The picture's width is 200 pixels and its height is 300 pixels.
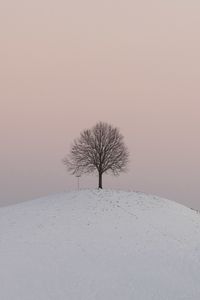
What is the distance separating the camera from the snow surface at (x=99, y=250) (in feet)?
115

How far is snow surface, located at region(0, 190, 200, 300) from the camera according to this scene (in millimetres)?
35156

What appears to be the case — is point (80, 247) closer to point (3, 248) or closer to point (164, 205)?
point (3, 248)

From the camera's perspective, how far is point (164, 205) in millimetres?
56906

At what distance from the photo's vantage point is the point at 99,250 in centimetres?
4097

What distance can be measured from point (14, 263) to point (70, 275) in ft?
15.2

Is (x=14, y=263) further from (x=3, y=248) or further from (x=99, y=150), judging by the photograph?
(x=99, y=150)

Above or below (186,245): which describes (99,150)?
above

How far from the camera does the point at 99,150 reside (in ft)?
213

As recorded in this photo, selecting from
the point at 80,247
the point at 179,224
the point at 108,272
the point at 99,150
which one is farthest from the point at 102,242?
the point at 99,150

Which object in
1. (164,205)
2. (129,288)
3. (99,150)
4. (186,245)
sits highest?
(99,150)

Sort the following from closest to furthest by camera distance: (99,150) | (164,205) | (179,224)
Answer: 1. (179,224)
2. (164,205)
3. (99,150)

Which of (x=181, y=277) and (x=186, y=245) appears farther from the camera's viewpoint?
(x=186, y=245)

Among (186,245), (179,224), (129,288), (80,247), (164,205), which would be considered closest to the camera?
(129,288)

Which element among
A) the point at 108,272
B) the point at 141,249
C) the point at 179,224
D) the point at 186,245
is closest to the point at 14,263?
the point at 108,272
